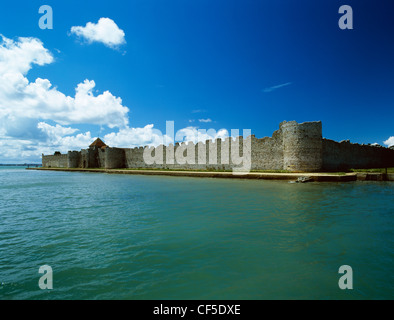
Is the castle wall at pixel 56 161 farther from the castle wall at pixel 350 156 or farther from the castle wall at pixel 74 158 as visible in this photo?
the castle wall at pixel 350 156

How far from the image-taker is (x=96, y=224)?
4949 mm

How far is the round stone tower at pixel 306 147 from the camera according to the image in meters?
17.2

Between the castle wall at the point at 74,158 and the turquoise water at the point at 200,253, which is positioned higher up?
the castle wall at the point at 74,158

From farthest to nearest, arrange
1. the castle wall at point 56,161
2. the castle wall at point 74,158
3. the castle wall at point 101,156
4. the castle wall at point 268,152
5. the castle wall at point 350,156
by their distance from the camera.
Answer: the castle wall at point 56,161
the castle wall at point 74,158
the castle wall at point 101,156
the castle wall at point 268,152
the castle wall at point 350,156

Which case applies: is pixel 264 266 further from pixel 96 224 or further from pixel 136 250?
pixel 96 224

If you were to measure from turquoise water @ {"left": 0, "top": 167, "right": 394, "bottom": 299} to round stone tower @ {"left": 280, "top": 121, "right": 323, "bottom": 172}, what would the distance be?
11.9 metres

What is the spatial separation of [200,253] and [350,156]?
2265 centimetres

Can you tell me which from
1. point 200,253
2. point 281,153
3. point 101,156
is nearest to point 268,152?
point 281,153

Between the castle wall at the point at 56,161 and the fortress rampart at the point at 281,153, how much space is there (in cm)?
3152

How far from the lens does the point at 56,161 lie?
5519cm

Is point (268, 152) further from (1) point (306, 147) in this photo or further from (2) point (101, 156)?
(2) point (101, 156)

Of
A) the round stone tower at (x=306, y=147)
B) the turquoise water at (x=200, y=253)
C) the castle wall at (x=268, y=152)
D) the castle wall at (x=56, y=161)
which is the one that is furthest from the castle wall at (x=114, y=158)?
the turquoise water at (x=200, y=253)
